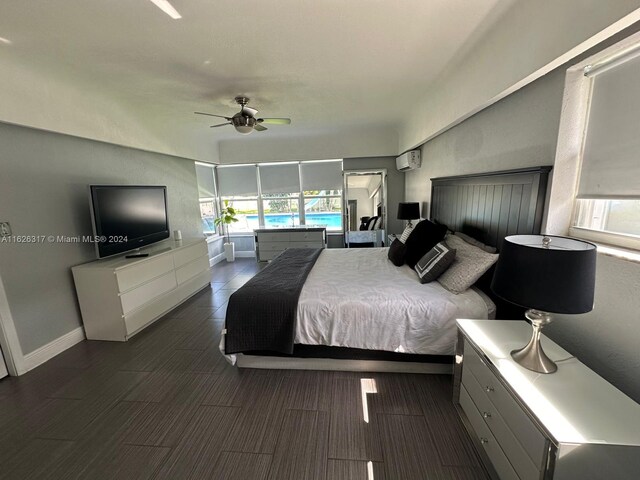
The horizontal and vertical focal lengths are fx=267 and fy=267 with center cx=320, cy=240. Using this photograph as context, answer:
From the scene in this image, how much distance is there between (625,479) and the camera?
93 cm

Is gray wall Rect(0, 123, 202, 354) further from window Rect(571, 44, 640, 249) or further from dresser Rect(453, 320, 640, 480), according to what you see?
window Rect(571, 44, 640, 249)

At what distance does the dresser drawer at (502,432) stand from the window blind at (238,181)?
552cm

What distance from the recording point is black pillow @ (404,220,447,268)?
2801 mm

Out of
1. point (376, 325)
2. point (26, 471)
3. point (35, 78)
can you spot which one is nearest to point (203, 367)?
point (26, 471)

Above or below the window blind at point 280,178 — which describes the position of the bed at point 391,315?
below

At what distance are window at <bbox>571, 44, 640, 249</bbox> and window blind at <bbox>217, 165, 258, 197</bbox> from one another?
5558mm

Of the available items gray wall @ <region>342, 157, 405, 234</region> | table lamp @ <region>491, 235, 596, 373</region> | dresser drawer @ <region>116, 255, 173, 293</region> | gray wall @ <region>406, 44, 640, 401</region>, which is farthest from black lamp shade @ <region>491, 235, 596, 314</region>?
gray wall @ <region>342, 157, 405, 234</region>

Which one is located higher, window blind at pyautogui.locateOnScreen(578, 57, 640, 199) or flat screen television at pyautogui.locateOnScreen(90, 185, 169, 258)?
window blind at pyautogui.locateOnScreen(578, 57, 640, 199)

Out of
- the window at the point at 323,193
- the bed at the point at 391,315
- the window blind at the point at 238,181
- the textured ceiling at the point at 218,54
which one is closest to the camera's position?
the textured ceiling at the point at 218,54

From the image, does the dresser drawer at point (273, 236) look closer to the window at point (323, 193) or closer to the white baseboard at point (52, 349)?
the window at point (323, 193)

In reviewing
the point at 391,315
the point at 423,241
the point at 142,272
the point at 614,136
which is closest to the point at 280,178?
the point at 142,272

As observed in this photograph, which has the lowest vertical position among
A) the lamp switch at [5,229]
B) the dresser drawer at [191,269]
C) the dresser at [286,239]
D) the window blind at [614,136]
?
the dresser drawer at [191,269]

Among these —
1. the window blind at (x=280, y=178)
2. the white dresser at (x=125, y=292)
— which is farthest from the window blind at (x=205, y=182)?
the white dresser at (x=125, y=292)

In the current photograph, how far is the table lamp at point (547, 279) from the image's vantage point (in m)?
1.06
